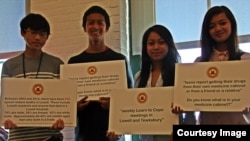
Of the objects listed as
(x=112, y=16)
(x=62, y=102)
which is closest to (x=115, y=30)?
(x=112, y=16)

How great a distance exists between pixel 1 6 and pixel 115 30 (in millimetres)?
1255

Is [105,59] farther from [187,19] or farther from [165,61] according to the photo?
[187,19]

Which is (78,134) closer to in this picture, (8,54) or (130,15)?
(130,15)

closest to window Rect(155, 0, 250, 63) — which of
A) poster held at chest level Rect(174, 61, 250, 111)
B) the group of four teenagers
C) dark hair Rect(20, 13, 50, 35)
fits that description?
the group of four teenagers

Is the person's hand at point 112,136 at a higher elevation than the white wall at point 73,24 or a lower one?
lower

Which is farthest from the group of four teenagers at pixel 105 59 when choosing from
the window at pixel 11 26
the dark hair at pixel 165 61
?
the window at pixel 11 26

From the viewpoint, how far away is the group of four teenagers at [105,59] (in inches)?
90.4

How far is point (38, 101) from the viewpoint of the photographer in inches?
96.8

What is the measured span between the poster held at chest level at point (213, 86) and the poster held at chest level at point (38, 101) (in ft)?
2.12

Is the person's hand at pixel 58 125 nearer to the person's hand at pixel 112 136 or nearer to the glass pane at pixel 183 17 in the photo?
the person's hand at pixel 112 136

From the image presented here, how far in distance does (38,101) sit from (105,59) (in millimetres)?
477

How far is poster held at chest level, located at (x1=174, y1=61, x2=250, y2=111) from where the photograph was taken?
221 centimetres

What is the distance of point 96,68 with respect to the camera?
99.3 inches

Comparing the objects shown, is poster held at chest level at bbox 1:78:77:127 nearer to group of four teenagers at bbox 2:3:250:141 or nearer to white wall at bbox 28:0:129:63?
group of four teenagers at bbox 2:3:250:141
